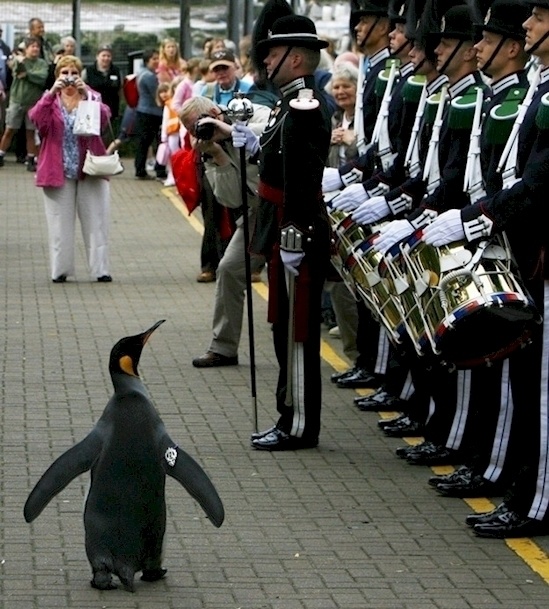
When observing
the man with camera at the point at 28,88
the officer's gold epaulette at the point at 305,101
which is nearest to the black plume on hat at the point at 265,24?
the officer's gold epaulette at the point at 305,101

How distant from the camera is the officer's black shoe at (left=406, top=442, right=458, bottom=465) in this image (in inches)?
340

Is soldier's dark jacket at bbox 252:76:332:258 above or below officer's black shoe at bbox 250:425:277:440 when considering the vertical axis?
above

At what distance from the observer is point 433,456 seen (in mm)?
8648

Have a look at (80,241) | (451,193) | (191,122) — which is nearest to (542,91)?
(451,193)

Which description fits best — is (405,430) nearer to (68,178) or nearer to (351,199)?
(351,199)

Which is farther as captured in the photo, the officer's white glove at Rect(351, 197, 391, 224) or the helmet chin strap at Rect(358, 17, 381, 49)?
the helmet chin strap at Rect(358, 17, 381, 49)

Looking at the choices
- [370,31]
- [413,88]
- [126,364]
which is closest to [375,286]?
[413,88]

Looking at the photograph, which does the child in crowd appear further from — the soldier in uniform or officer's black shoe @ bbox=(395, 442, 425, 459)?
officer's black shoe @ bbox=(395, 442, 425, 459)

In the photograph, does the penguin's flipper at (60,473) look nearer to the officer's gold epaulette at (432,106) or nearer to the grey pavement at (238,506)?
the grey pavement at (238,506)

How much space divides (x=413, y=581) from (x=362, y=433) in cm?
278

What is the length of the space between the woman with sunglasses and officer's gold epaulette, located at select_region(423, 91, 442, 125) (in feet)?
21.6

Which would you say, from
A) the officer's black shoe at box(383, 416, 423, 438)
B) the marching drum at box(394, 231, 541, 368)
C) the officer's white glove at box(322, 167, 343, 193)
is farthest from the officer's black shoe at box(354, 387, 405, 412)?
the marching drum at box(394, 231, 541, 368)

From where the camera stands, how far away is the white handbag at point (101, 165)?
14.7m

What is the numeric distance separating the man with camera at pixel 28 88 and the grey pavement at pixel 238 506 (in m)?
13.3
